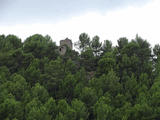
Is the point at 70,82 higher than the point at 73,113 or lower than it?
higher

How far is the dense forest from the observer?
111 ft

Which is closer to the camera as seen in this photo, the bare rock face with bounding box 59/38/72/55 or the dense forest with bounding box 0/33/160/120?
the dense forest with bounding box 0/33/160/120

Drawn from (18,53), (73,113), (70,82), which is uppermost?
(18,53)

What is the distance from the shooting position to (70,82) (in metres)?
43.3

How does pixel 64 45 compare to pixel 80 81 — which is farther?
pixel 64 45

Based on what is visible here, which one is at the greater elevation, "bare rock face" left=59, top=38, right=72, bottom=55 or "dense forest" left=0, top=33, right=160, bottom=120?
"bare rock face" left=59, top=38, right=72, bottom=55

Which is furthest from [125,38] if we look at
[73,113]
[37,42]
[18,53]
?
[73,113]

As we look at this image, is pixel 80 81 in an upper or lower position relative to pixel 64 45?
lower

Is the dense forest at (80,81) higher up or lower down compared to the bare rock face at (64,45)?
lower down

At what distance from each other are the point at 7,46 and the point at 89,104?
26.1 m

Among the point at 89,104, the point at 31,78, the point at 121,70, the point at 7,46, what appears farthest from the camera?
the point at 7,46

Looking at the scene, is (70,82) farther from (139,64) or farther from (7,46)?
(7,46)

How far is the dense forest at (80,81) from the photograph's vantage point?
33812mm

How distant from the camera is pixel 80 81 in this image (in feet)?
146
